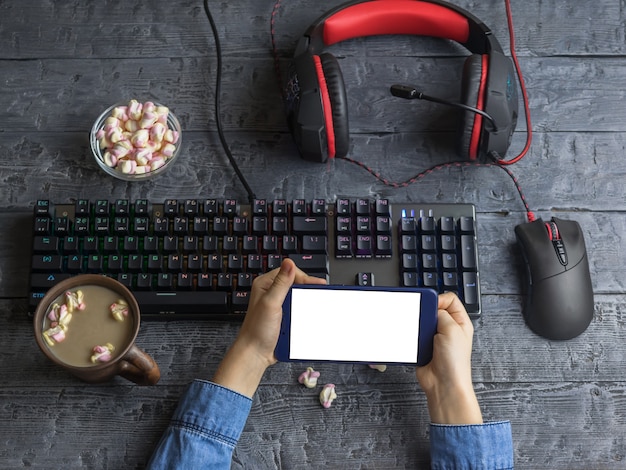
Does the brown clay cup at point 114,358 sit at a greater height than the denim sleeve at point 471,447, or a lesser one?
greater

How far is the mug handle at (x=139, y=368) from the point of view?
2.51 feet

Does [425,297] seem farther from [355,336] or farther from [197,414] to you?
[197,414]

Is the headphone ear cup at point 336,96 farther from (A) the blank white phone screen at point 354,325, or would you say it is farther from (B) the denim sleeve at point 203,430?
(B) the denim sleeve at point 203,430

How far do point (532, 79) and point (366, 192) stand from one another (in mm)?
332

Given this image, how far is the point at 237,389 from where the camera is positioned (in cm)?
78

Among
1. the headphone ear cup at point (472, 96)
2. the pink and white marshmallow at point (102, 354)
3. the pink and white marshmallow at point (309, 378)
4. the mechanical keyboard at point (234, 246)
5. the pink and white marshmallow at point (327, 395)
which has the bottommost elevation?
the pink and white marshmallow at point (327, 395)

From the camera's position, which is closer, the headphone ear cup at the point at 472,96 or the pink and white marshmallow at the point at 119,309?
the pink and white marshmallow at the point at 119,309

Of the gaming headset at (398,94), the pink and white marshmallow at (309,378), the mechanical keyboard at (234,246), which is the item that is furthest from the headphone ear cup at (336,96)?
the pink and white marshmallow at (309,378)

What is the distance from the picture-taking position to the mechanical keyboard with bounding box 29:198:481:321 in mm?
836

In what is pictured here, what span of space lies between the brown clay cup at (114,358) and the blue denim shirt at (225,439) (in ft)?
0.26

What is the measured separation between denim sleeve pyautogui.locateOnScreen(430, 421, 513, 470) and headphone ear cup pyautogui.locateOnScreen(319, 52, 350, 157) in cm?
43

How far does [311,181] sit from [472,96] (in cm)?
27

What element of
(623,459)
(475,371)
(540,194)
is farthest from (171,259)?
(623,459)

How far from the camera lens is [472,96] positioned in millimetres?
874
